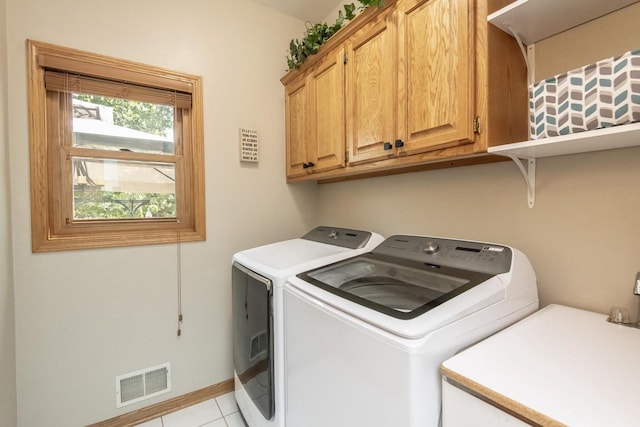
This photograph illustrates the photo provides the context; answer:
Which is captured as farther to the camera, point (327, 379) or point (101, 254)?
point (101, 254)

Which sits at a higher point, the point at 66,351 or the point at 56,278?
the point at 56,278

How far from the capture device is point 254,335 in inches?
58.7

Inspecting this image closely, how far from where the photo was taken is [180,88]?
1896mm

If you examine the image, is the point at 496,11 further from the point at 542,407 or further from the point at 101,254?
the point at 101,254

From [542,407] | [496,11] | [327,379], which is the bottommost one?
[327,379]

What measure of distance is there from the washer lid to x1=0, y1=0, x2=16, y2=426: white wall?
1.41m

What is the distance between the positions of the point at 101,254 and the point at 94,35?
1.27 meters

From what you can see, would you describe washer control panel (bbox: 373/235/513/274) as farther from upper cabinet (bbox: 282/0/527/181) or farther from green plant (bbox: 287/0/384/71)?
green plant (bbox: 287/0/384/71)

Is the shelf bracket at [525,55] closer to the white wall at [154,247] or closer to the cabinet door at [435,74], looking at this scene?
the cabinet door at [435,74]

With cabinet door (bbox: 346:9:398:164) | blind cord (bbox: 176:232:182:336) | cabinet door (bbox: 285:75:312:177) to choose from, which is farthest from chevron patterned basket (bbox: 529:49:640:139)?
blind cord (bbox: 176:232:182:336)

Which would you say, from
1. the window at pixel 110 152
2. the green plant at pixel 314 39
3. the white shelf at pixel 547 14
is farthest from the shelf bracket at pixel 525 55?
the window at pixel 110 152

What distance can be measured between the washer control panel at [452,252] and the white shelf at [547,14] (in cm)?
82

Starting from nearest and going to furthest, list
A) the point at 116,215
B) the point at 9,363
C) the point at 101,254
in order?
1. the point at 9,363
2. the point at 101,254
3. the point at 116,215

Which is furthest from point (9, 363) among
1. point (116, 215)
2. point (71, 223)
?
point (116, 215)
